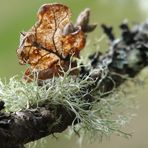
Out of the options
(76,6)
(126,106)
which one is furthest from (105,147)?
(126,106)

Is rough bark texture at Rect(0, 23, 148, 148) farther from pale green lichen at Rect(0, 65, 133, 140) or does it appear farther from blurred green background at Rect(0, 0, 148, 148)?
blurred green background at Rect(0, 0, 148, 148)

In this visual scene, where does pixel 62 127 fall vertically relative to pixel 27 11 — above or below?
below

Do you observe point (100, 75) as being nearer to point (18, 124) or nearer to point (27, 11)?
point (18, 124)

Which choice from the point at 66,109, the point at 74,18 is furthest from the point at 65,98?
the point at 74,18

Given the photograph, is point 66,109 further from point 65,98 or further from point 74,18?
point 74,18

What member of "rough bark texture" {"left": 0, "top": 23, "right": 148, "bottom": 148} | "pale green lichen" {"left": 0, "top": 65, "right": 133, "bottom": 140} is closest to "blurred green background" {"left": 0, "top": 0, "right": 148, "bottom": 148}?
"rough bark texture" {"left": 0, "top": 23, "right": 148, "bottom": 148}

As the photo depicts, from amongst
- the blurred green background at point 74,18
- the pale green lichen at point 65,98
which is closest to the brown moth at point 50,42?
the pale green lichen at point 65,98
